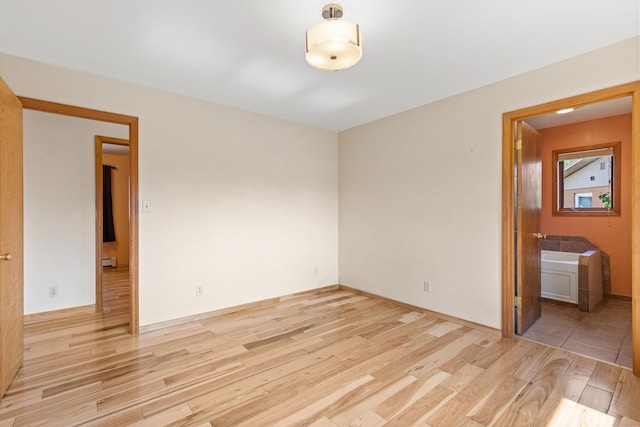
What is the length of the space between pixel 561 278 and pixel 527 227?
1.47m

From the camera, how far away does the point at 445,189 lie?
3.42m

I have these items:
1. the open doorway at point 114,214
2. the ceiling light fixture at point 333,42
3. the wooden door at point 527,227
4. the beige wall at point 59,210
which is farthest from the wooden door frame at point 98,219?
the wooden door at point 527,227

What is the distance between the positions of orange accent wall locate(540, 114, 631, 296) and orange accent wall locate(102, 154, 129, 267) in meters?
8.14

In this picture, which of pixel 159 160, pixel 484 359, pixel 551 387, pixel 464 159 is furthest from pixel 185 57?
pixel 551 387

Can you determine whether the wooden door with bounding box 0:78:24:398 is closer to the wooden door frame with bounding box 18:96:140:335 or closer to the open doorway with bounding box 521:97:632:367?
the wooden door frame with bounding box 18:96:140:335

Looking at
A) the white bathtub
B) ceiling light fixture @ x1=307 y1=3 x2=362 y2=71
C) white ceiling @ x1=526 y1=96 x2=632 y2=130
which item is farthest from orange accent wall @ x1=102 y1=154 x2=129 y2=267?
the white bathtub

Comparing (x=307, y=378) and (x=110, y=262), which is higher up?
(x=110, y=262)

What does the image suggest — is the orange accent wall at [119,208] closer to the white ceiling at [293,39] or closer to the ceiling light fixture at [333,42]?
the white ceiling at [293,39]

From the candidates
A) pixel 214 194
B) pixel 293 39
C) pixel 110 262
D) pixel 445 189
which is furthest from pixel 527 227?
pixel 110 262

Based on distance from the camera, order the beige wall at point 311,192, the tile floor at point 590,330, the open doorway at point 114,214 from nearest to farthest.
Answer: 1. the tile floor at point 590,330
2. the beige wall at point 311,192
3. the open doorway at point 114,214

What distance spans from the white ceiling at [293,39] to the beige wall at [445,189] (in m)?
0.20

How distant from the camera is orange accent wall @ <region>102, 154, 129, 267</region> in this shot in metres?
6.71

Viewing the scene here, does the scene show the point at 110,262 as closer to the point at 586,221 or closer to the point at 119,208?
the point at 119,208

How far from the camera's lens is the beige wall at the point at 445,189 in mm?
2684
